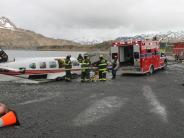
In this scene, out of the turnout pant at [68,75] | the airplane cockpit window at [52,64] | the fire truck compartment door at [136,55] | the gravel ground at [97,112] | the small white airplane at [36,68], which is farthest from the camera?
the fire truck compartment door at [136,55]

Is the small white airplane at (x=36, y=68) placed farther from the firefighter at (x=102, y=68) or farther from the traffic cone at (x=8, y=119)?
the traffic cone at (x=8, y=119)

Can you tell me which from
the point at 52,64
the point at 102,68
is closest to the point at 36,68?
the point at 52,64

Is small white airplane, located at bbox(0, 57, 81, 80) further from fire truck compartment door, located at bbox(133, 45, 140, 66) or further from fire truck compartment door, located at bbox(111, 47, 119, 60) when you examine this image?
fire truck compartment door, located at bbox(133, 45, 140, 66)

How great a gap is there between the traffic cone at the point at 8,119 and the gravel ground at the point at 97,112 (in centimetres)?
21

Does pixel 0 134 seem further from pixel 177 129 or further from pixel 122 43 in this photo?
pixel 122 43

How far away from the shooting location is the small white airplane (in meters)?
26.1

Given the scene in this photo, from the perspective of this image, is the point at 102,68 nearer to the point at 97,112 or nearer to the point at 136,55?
the point at 136,55

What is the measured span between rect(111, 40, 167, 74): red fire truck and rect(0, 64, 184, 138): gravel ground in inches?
303

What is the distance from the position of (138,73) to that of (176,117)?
17588mm

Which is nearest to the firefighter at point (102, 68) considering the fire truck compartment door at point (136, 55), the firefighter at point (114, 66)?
the firefighter at point (114, 66)

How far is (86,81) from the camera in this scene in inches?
1049

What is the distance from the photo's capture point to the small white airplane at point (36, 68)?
85.7 ft

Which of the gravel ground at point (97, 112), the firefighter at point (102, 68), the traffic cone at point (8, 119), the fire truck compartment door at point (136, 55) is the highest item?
the fire truck compartment door at point (136, 55)

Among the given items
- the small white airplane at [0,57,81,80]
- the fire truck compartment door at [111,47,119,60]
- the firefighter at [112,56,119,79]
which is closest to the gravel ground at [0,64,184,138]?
the small white airplane at [0,57,81,80]
